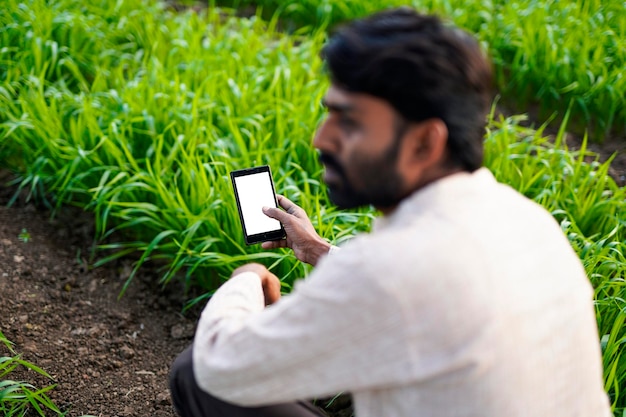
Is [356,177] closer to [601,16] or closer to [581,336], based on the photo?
[581,336]

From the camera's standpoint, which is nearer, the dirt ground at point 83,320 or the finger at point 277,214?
the finger at point 277,214

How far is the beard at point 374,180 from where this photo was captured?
128 centimetres

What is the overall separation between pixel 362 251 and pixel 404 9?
48 cm

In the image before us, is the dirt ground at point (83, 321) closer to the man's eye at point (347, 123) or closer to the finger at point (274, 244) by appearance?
the finger at point (274, 244)

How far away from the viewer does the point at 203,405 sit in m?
1.60

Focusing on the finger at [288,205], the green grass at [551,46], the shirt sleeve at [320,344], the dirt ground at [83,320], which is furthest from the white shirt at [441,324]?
the green grass at [551,46]

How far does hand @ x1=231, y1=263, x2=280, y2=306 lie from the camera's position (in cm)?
163

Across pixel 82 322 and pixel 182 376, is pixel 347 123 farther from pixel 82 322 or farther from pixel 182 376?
pixel 82 322

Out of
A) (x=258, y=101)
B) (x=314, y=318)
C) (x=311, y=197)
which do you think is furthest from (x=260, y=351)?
(x=258, y=101)

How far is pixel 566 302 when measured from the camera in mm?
1250

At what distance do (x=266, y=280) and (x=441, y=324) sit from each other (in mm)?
588

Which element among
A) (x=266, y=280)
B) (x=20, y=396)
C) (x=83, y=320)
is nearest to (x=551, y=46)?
(x=83, y=320)

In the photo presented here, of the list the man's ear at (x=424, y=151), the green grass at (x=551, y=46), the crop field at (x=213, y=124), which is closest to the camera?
the man's ear at (x=424, y=151)

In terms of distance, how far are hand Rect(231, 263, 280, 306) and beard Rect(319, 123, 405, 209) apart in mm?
345
